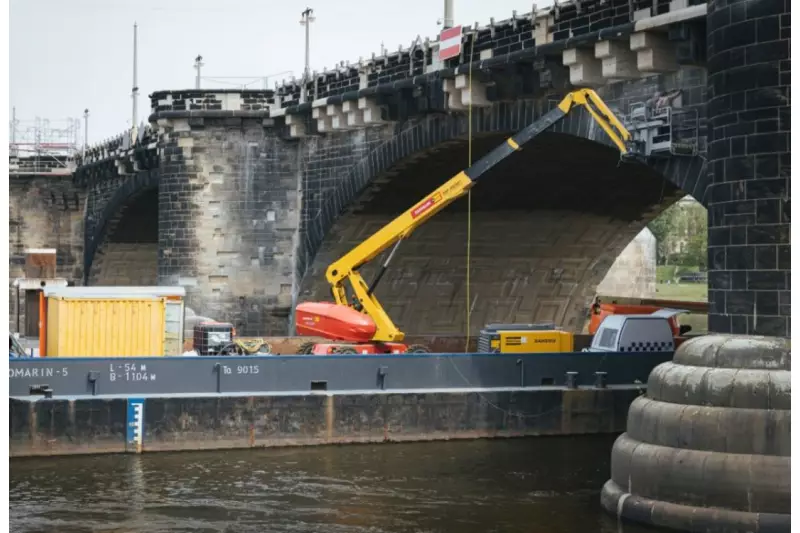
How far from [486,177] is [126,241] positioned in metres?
42.3

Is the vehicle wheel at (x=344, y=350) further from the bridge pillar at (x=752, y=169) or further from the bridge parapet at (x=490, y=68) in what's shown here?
the bridge pillar at (x=752, y=169)

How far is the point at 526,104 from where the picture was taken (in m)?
41.9

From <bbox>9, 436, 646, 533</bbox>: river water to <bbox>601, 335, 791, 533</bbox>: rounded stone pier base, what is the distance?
1.02m

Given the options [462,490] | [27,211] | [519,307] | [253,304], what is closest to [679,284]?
[27,211]

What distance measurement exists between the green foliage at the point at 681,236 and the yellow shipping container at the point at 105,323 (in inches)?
4221

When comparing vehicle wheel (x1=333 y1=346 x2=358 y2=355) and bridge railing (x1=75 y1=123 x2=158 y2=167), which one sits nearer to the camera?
vehicle wheel (x1=333 y1=346 x2=358 y2=355)

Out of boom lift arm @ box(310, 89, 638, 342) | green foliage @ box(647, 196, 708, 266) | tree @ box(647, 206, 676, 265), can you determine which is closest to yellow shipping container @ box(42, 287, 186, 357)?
boom lift arm @ box(310, 89, 638, 342)

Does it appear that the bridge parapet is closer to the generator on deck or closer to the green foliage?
the generator on deck

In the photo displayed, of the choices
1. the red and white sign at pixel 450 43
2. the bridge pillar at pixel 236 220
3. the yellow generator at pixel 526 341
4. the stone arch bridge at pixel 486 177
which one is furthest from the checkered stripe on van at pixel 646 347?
the bridge pillar at pixel 236 220

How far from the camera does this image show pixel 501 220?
186 ft

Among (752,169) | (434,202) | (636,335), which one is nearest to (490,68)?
(434,202)

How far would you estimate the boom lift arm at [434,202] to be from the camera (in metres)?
37.7

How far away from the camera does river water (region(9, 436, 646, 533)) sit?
28531 millimetres

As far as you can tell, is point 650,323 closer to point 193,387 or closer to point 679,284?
point 193,387
